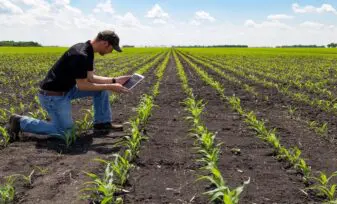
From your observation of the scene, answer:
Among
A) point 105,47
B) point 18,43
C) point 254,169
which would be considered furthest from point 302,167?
point 18,43

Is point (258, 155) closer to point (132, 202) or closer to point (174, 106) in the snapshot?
point (132, 202)

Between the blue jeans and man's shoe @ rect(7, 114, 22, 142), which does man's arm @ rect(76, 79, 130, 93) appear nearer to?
the blue jeans

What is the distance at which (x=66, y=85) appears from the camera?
245 inches

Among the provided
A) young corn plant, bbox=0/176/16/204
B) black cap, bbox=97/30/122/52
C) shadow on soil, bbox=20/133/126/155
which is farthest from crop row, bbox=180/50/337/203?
young corn plant, bbox=0/176/16/204

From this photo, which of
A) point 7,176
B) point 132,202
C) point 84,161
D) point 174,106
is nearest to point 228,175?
point 132,202

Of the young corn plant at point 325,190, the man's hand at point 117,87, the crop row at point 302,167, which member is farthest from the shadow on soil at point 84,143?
the young corn plant at point 325,190

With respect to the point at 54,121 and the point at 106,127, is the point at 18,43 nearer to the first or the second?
the point at 106,127

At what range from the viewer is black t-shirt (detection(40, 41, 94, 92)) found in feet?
19.2

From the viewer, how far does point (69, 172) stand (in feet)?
15.5

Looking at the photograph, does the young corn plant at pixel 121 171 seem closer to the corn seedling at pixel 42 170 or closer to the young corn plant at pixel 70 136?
the corn seedling at pixel 42 170

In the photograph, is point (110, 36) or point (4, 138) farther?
point (4, 138)

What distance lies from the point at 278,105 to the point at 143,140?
191 inches

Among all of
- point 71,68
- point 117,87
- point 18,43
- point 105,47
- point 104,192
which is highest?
point 105,47

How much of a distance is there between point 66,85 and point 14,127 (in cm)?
97
